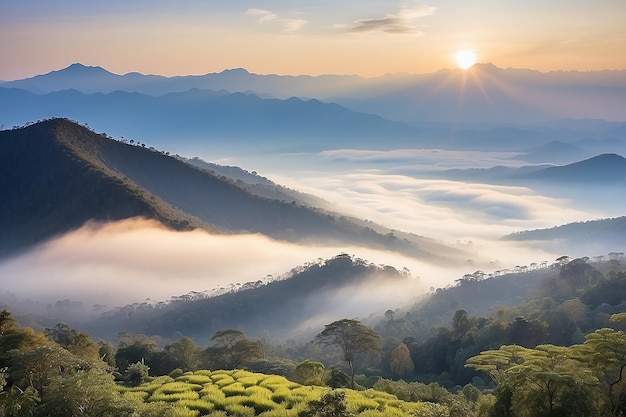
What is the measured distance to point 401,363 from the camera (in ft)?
248

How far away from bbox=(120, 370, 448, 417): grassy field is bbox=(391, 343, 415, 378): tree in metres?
52.9

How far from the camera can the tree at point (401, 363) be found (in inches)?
2972

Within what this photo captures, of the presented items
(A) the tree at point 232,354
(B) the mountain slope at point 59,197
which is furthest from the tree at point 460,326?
(B) the mountain slope at point 59,197

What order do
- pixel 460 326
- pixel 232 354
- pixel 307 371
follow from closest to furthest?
pixel 307 371 → pixel 232 354 → pixel 460 326

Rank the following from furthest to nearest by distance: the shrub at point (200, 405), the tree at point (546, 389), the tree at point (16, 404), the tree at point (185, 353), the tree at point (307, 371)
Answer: the tree at point (185, 353) → the tree at point (307, 371) → the shrub at point (200, 405) → the tree at point (546, 389) → the tree at point (16, 404)

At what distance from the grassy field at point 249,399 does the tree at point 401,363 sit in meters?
52.9

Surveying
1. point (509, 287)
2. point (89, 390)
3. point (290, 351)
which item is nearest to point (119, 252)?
point (290, 351)

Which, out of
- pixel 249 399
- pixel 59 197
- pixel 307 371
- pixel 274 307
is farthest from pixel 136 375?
pixel 59 197

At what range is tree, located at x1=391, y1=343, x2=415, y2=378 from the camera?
248ft

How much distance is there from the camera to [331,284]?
166 m

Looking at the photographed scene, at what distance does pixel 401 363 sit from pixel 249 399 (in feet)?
194

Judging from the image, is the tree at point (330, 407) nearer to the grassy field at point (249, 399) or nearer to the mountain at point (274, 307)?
the grassy field at point (249, 399)

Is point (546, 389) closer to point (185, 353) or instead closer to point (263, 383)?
point (263, 383)

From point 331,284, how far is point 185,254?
56.7 m
